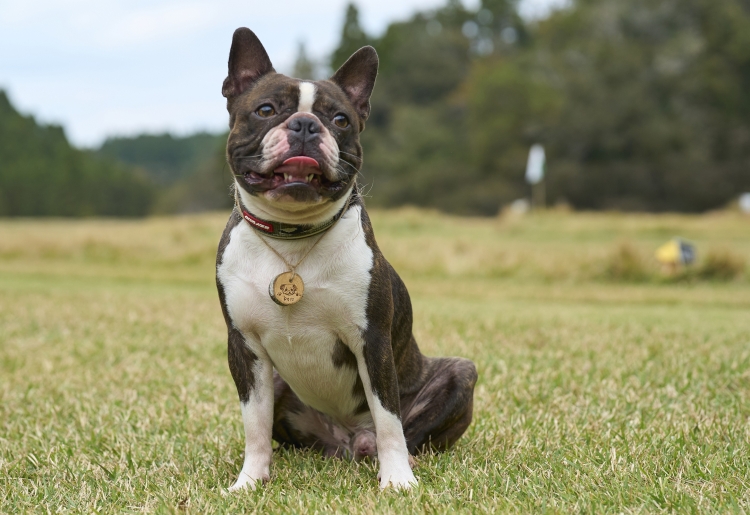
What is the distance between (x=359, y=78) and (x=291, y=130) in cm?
58

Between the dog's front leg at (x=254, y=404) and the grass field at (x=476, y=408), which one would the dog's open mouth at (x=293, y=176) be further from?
the grass field at (x=476, y=408)

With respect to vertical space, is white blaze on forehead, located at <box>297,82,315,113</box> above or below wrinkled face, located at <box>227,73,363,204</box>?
above

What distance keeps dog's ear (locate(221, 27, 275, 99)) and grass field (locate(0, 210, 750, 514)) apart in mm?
1521

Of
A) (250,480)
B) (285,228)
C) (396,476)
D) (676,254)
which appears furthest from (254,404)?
(676,254)

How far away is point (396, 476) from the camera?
10.6ft

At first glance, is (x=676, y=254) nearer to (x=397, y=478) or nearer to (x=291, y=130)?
(x=397, y=478)

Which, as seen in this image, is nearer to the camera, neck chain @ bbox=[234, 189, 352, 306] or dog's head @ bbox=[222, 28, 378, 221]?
dog's head @ bbox=[222, 28, 378, 221]

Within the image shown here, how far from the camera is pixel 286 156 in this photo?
9.68 ft

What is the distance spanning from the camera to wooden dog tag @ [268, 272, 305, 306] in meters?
3.10

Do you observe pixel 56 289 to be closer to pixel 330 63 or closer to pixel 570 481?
pixel 570 481

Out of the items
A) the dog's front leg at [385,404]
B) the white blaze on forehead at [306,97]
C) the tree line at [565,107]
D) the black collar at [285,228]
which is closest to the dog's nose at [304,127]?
the white blaze on forehead at [306,97]

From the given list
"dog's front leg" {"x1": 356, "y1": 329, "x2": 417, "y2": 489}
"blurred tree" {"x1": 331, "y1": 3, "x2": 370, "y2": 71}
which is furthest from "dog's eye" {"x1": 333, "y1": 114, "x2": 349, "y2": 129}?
"blurred tree" {"x1": 331, "y1": 3, "x2": 370, "y2": 71}

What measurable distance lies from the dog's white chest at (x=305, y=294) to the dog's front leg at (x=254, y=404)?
0.07 metres

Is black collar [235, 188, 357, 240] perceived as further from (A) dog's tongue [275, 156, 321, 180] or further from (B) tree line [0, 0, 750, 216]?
(B) tree line [0, 0, 750, 216]
